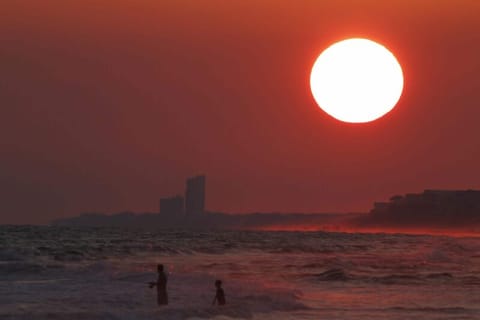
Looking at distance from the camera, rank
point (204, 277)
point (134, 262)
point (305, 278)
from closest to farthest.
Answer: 1. point (204, 277)
2. point (305, 278)
3. point (134, 262)

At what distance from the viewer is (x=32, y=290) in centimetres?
4034

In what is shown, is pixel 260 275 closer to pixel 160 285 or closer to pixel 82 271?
pixel 82 271

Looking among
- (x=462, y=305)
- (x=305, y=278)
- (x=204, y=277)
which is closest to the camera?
(x=462, y=305)

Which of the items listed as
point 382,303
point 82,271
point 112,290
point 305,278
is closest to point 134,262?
point 82,271

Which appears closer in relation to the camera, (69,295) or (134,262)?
(69,295)

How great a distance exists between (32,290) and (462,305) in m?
17.4

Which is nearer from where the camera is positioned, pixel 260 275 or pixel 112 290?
pixel 112 290

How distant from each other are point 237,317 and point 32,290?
11.7m

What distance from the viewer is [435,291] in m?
43.4

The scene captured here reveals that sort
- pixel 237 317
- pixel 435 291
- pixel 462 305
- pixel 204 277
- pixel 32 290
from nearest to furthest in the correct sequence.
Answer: pixel 237 317 < pixel 462 305 < pixel 32 290 < pixel 435 291 < pixel 204 277

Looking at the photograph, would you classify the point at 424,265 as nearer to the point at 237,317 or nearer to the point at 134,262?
the point at 134,262

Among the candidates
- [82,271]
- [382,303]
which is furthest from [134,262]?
[382,303]

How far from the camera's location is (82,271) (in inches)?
2101

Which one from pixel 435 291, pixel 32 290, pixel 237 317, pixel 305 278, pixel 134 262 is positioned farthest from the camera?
pixel 134 262
